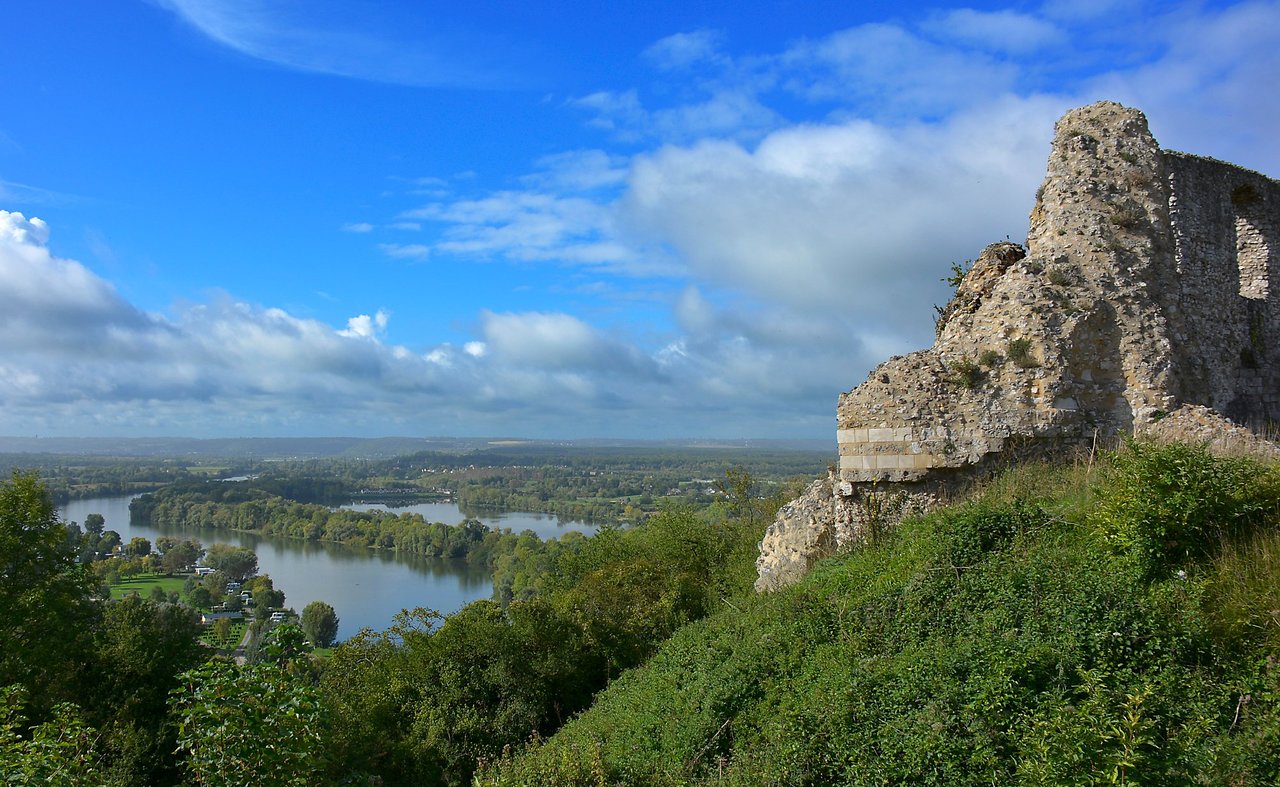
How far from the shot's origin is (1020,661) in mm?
5586

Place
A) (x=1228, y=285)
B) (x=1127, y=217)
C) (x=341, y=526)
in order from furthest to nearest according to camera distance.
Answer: (x=341, y=526) → (x=1228, y=285) → (x=1127, y=217)

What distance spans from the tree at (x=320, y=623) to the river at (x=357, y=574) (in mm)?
1736

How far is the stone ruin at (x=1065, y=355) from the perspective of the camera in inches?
371

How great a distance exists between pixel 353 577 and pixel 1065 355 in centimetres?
5948

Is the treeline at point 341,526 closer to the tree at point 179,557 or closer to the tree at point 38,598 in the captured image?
the tree at point 179,557

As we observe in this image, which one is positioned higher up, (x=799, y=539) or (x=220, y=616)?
(x=799, y=539)

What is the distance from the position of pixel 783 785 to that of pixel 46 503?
16769 mm

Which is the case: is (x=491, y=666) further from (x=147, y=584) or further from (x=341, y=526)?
(x=341, y=526)

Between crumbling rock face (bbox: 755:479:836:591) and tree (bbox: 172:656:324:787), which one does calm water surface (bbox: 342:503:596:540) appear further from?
tree (bbox: 172:656:324:787)

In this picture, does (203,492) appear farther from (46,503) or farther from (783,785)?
(783,785)

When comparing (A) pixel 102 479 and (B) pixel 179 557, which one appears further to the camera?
(A) pixel 102 479

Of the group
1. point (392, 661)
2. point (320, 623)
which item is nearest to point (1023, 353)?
point (392, 661)

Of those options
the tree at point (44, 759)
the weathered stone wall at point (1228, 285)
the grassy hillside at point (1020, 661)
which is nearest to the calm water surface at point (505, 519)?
the weathered stone wall at point (1228, 285)

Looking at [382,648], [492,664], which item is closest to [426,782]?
[492,664]
